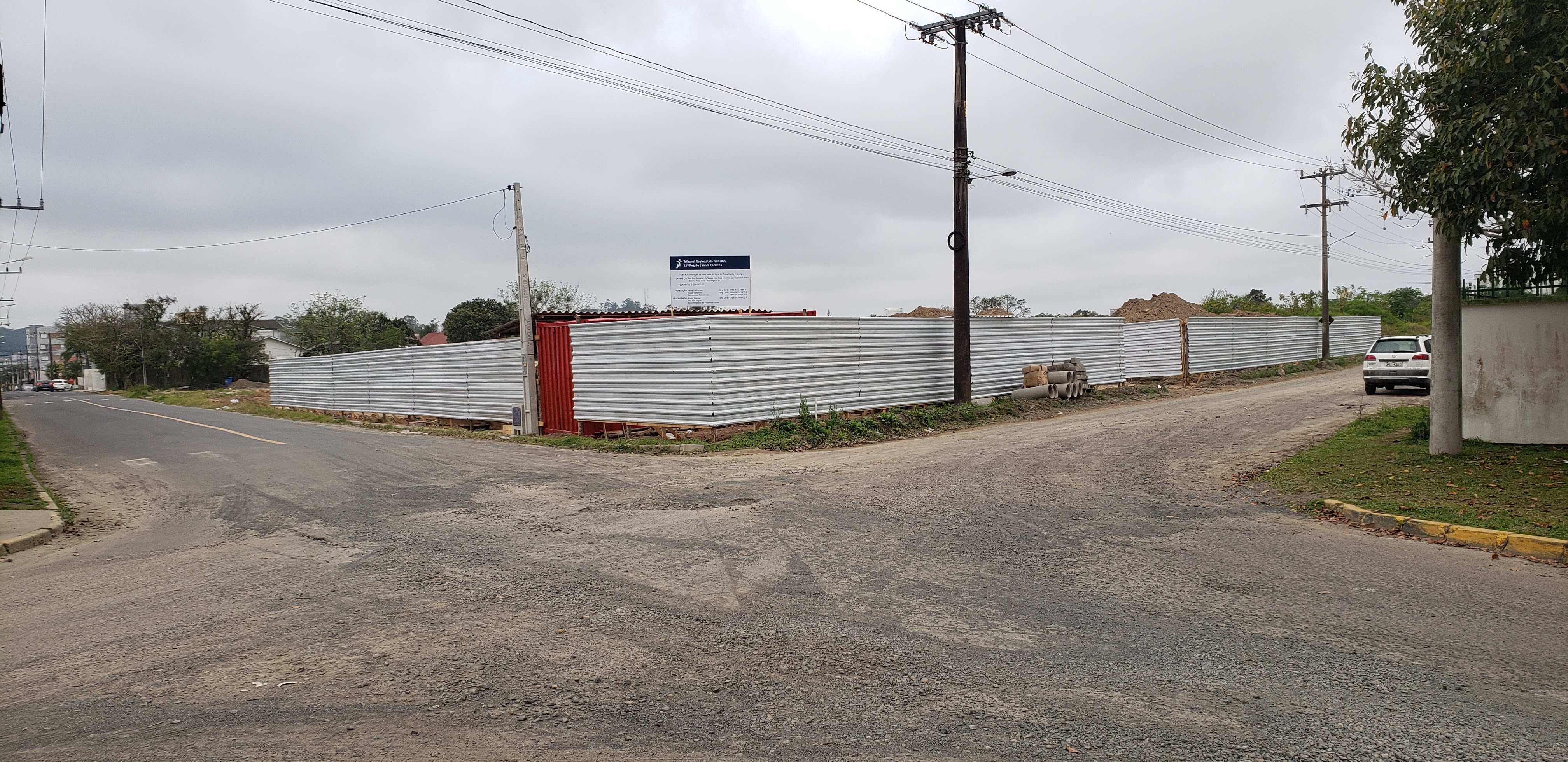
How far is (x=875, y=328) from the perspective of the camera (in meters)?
18.8

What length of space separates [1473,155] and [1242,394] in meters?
16.7

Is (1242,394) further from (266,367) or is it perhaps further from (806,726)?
(266,367)

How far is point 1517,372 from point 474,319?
7484 cm

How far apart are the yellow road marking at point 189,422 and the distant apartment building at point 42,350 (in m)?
111

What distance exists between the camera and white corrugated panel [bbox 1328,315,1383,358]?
1641 inches

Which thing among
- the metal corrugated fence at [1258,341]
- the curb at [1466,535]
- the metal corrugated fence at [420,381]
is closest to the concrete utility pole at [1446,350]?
the curb at [1466,535]

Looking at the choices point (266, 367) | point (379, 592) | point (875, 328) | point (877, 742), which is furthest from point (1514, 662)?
point (266, 367)

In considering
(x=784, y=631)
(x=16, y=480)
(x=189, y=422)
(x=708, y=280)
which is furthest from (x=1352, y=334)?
(x=16, y=480)

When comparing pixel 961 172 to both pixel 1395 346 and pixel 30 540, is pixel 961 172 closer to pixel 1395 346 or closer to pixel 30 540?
pixel 1395 346

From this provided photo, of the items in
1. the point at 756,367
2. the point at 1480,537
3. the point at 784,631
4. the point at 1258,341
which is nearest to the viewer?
the point at 784,631

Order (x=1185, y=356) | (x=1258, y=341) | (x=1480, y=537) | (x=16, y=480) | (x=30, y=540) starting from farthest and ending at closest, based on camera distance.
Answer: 1. (x=1258, y=341)
2. (x=1185, y=356)
3. (x=16, y=480)
4. (x=30, y=540)
5. (x=1480, y=537)

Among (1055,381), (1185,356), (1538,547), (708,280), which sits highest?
(708,280)

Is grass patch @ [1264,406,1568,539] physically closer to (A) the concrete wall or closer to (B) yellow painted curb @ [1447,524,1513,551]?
(B) yellow painted curb @ [1447,524,1513,551]

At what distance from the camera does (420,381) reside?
2544 centimetres
